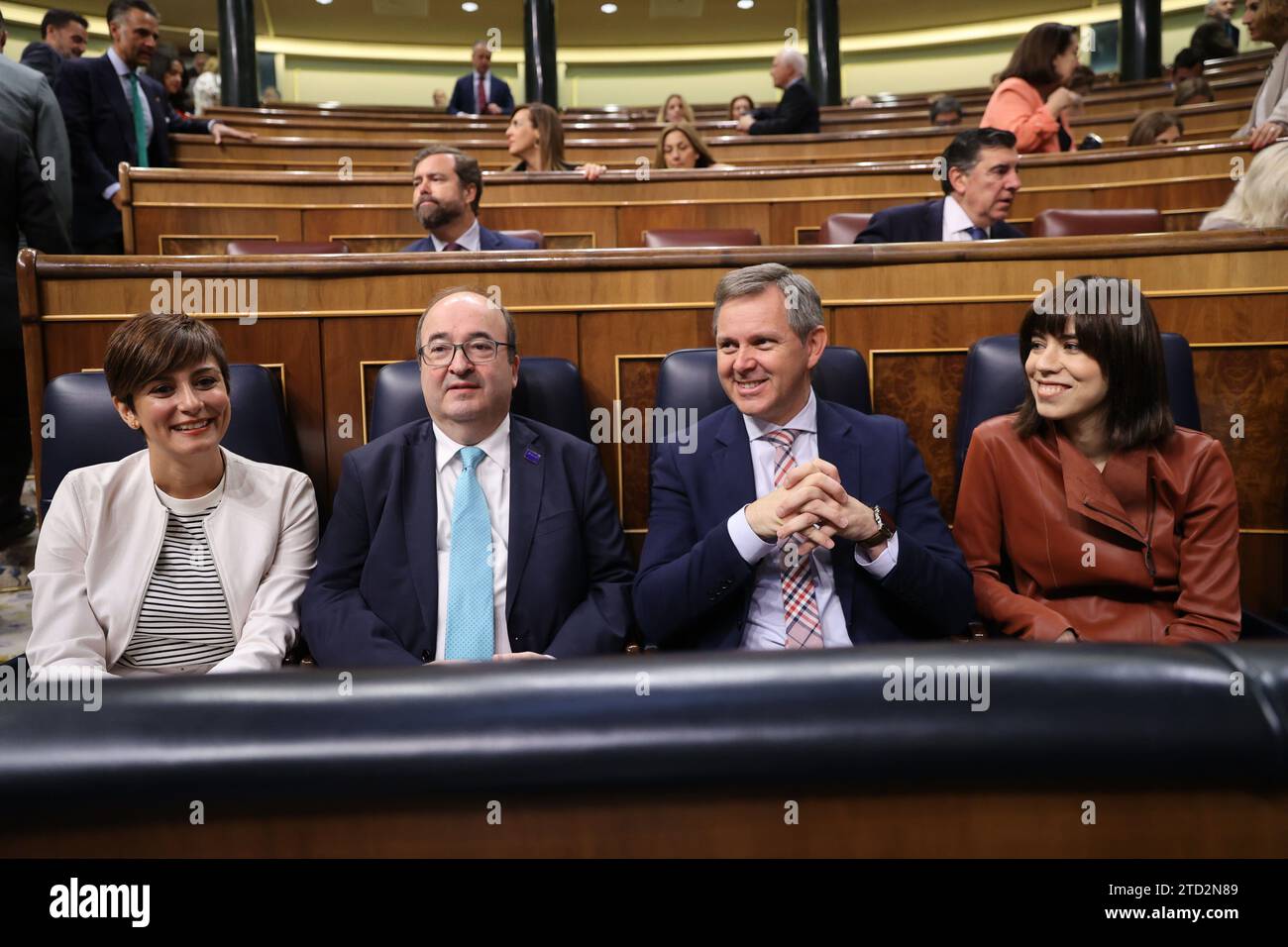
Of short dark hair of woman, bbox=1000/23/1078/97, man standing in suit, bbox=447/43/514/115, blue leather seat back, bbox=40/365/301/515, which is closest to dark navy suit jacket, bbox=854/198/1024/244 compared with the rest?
short dark hair of woman, bbox=1000/23/1078/97

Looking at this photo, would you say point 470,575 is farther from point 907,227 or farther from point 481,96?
point 481,96

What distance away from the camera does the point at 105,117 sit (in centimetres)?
322

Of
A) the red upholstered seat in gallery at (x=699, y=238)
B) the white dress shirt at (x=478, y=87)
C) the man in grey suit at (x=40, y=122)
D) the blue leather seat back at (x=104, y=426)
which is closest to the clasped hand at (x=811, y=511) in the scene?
the blue leather seat back at (x=104, y=426)

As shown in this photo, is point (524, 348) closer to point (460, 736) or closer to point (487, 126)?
point (460, 736)

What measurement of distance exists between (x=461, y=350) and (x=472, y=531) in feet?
0.85

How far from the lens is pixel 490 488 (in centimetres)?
142

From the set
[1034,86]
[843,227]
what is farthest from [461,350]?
[1034,86]

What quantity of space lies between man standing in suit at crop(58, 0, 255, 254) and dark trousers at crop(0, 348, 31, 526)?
2.90 feet

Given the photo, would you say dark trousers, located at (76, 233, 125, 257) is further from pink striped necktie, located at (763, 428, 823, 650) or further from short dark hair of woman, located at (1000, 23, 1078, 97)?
short dark hair of woman, located at (1000, 23, 1078, 97)

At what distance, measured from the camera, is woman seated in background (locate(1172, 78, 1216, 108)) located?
14.9ft

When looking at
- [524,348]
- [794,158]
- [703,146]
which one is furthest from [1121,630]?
[794,158]

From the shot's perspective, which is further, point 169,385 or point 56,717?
point 169,385
